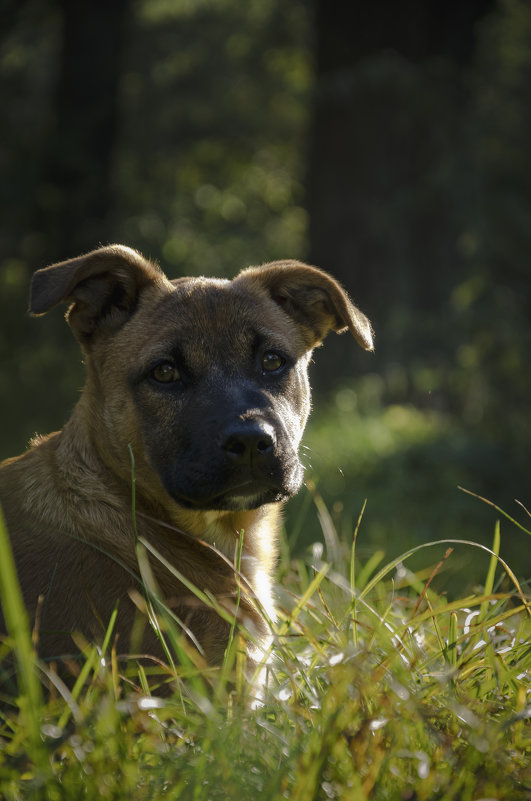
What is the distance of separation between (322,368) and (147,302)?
321 inches

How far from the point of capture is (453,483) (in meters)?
8.64

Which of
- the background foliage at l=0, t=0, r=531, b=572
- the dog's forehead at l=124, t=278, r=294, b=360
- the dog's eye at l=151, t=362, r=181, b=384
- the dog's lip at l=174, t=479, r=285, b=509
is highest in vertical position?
the dog's forehead at l=124, t=278, r=294, b=360

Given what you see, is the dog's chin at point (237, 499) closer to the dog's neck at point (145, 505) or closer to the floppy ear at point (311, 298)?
the dog's neck at point (145, 505)

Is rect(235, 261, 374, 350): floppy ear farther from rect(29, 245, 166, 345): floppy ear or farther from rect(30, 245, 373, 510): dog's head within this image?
rect(29, 245, 166, 345): floppy ear

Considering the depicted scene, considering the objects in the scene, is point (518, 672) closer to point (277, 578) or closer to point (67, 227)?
point (277, 578)

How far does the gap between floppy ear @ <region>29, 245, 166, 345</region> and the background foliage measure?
135 cm

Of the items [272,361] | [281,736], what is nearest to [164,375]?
[272,361]

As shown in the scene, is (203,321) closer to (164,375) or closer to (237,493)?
(164,375)

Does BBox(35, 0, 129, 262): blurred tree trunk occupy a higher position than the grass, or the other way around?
the grass

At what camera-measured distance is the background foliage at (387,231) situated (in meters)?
9.10

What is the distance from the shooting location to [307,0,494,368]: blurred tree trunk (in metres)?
11.7

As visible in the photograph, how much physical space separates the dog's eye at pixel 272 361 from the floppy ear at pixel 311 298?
422 millimetres

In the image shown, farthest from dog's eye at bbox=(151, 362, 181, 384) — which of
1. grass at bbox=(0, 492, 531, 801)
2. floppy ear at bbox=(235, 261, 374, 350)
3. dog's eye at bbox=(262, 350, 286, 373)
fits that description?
grass at bbox=(0, 492, 531, 801)

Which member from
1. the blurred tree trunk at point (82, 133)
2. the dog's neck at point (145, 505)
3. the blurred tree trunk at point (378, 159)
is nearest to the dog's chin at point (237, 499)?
the dog's neck at point (145, 505)
